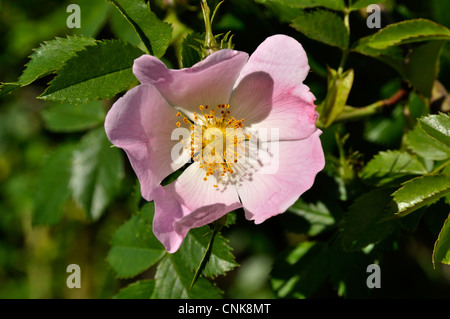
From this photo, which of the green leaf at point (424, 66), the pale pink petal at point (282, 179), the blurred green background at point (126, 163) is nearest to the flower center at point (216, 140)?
the pale pink petal at point (282, 179)

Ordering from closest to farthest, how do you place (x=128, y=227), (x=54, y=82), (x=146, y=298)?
1. (x=54, y=82)
2. (x=146, y=298)
3. (x=128, y=227)

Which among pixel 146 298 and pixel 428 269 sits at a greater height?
pixel 146 298

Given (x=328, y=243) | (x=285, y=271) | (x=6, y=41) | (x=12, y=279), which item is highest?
(x=6, y=41)

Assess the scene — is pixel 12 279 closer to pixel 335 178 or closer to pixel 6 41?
pixel 6 41

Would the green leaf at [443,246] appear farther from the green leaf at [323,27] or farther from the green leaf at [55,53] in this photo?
the green leaf at [55,53]

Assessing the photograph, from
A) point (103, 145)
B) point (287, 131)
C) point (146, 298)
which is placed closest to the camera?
point (287, 131)
